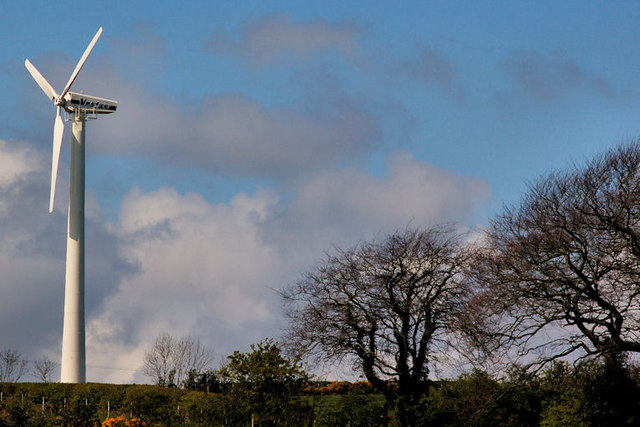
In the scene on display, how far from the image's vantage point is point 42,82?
48062mm

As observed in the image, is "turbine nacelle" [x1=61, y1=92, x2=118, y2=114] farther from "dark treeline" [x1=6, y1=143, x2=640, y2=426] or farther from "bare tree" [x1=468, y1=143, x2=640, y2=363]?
"bare tree" [x1=468, y1=143, x2=640, y2=363]

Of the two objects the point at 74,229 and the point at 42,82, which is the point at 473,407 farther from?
the point at 42,82

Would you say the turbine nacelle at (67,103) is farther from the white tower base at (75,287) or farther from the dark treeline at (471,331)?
the dark treeline at (471,331)

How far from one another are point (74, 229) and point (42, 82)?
9886mm

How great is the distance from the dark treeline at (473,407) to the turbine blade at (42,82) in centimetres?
2384

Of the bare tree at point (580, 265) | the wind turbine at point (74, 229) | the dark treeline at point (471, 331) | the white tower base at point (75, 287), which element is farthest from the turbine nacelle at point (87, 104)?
the bare tree at point (580, 265)

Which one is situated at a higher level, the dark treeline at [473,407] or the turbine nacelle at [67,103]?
the turbine nacelle at [67,103]

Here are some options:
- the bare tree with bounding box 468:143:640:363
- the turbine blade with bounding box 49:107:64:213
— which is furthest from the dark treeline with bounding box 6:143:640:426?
the turbine blade with bounding box 49:107:64:213

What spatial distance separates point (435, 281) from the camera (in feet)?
106

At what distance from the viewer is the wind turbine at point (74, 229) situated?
1758 inches

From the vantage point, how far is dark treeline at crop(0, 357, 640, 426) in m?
23.6

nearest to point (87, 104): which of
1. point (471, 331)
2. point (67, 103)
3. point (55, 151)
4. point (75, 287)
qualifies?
point (67, 103)

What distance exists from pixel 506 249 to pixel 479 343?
136 inches

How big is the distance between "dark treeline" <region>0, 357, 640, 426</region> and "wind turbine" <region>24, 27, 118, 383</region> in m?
15.3
